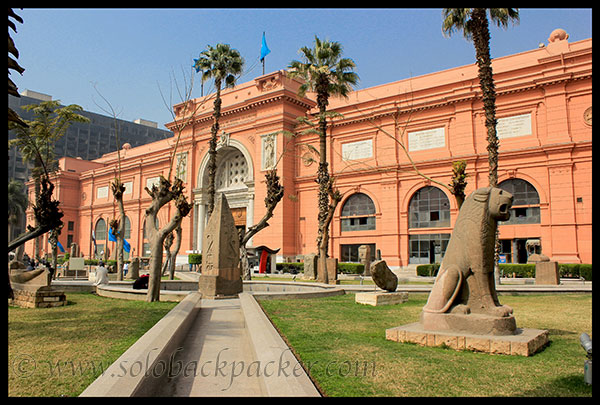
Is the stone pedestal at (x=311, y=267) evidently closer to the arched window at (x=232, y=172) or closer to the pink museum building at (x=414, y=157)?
the pink museum building at (x=414, y=157)

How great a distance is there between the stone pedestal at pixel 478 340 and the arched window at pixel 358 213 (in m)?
24.4

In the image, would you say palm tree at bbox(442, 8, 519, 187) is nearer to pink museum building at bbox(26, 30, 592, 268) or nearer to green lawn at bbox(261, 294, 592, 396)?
pink museum building at bbox(26, 30, 592, 268)

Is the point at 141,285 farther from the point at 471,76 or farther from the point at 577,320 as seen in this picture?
the point at 471,76

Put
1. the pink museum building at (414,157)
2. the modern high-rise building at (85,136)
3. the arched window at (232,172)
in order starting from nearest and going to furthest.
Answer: the pink museum building at (414,157) < the arched window at (232,172) < the modern high-rise building at (85,136)

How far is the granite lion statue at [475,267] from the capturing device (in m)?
5.98

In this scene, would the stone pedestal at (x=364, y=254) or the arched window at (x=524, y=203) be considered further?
the stone pedestal at (x=364, y=254)

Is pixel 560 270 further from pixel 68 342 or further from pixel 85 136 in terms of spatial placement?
pixel 85 136

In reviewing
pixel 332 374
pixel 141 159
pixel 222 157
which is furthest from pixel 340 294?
pixel 141 159

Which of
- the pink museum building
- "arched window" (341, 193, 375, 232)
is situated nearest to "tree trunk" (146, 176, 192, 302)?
the pink museum building

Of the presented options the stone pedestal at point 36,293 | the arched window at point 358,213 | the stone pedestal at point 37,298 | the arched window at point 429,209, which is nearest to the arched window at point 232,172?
the arched window at point 358,213

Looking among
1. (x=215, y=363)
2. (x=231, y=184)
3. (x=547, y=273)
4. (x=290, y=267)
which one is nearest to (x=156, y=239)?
(x=215, y=363)

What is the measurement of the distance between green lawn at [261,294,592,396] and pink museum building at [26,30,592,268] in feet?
44.4

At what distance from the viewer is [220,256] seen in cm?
1220

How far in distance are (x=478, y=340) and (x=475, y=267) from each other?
110 centimetres
